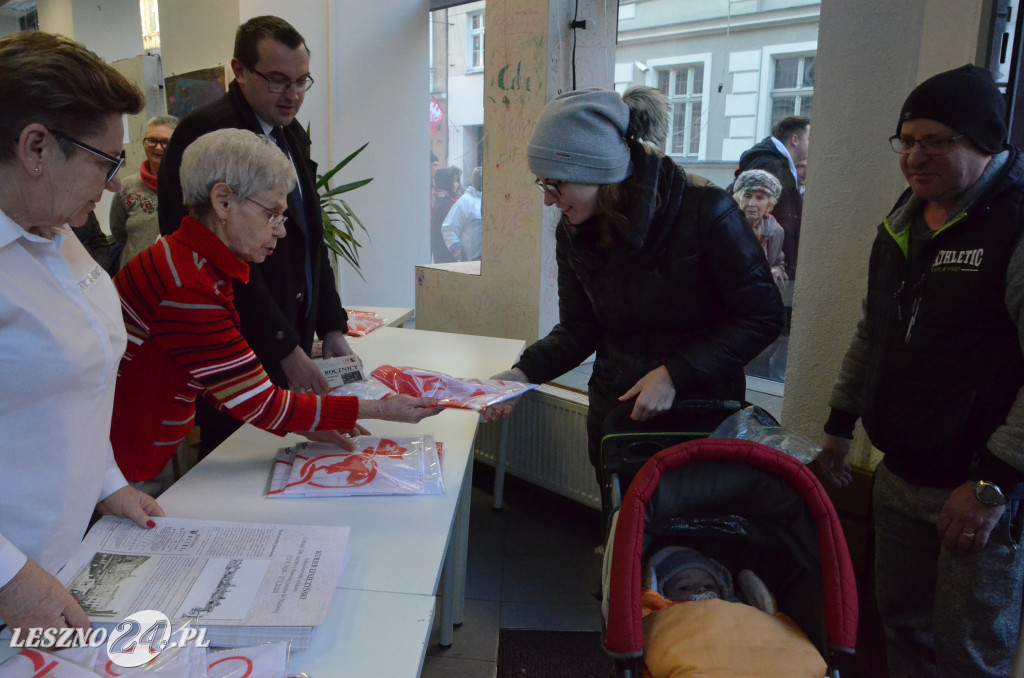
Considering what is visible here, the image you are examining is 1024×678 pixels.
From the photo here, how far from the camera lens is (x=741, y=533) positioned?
4.56ft

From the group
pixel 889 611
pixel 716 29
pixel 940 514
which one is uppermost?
pixel 716 29

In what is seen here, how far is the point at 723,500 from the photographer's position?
1344 mm

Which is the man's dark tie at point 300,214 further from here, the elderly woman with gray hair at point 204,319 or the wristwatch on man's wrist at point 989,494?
the wristwatch on man's wrist at point 989,494

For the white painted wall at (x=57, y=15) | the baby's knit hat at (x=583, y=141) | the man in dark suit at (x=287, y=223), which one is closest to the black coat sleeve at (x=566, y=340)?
the baby's knit hat at (x=583, y=141)

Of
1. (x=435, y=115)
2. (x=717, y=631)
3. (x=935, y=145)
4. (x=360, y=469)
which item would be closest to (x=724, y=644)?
(x=717, y=631)

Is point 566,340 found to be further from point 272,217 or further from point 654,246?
point 272,217

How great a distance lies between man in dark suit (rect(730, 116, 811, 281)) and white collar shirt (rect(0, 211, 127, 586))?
7.86 feet

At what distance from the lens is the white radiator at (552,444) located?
3018 mm

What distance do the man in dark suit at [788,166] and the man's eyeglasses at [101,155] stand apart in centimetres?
236

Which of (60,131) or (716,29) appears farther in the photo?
(716,29)

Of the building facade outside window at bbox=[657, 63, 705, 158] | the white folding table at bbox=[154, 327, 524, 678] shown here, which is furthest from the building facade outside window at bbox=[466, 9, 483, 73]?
the white folding table at bbox=[154, 327, 524, 678]

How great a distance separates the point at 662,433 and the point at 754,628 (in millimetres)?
440

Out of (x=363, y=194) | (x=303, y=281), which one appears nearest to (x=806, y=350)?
(x=303, y=281)

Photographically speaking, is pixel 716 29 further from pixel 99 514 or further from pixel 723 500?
pixel 99 514
